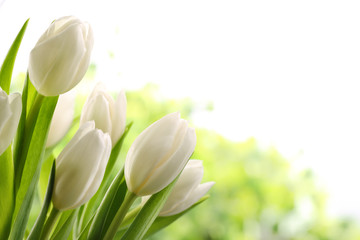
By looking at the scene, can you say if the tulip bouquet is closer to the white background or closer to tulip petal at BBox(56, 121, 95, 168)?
tulip petal at BBox(56, 121, 95, 168)

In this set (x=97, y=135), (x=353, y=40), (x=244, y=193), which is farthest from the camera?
(x=353, y=40)

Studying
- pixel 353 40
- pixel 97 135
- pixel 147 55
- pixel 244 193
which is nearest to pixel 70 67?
pixel 97 135

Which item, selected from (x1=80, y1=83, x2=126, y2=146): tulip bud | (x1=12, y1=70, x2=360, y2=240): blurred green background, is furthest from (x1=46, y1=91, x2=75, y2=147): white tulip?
(x1=12, y1=70, x2=360, y2=240): blurred green background

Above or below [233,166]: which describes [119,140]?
above

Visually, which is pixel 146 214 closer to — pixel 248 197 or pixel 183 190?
pixel 183 190

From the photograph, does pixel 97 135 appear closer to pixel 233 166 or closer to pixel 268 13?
pixel 233 166

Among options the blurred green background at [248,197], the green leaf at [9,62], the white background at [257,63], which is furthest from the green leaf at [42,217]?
the white background at [257,63]

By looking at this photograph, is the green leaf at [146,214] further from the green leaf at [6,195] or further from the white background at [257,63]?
the white background at [257,63]

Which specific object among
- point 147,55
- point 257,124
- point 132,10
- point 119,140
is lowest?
point 257,124
